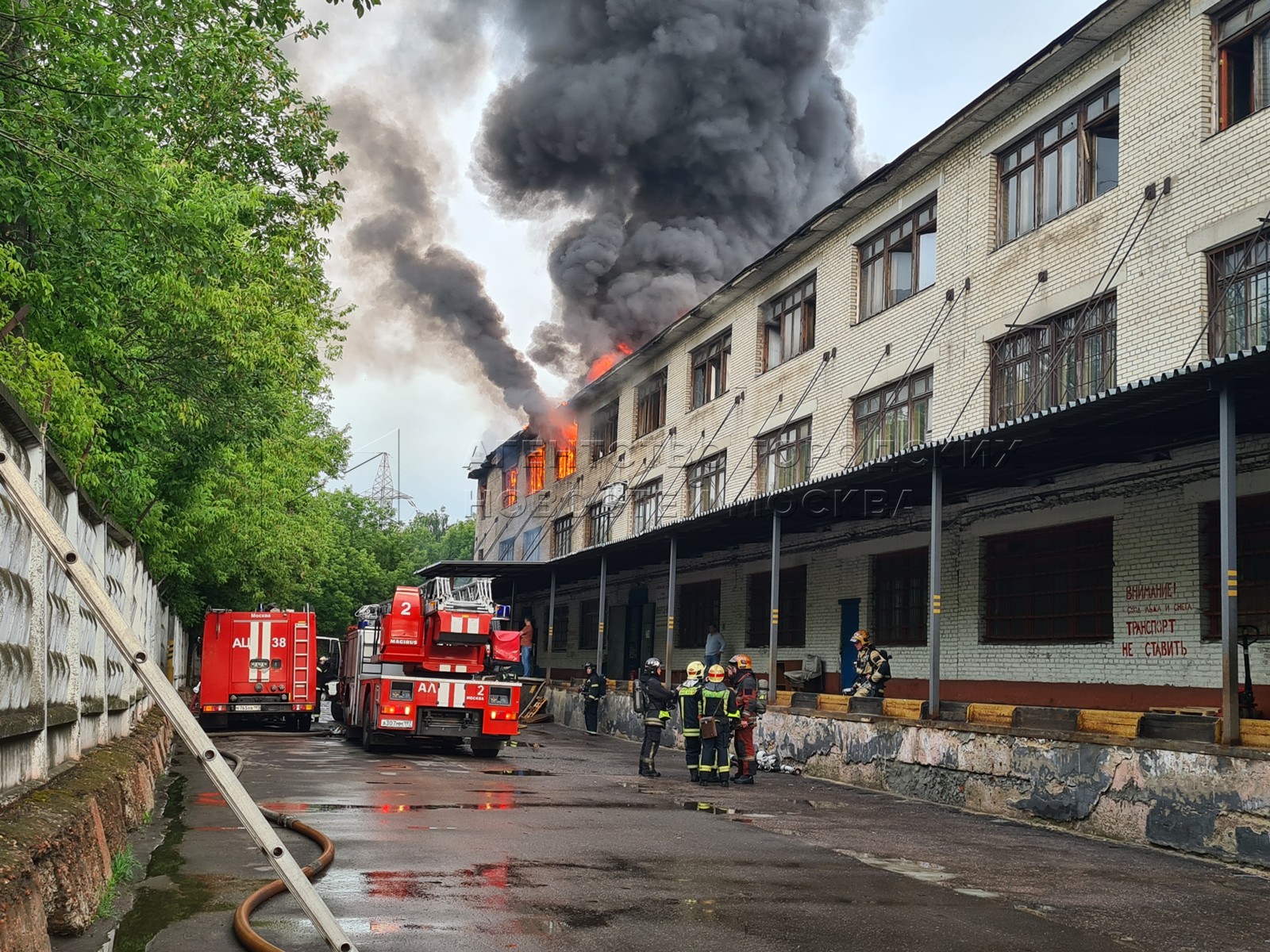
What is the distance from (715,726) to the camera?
1733 cm

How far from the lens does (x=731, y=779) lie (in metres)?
18.3

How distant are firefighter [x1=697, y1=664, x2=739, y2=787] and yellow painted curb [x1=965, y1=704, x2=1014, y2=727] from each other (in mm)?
3106

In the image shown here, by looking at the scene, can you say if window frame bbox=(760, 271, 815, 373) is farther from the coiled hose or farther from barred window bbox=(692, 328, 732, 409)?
the coiled hose

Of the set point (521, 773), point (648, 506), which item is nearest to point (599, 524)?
point (648, 506)

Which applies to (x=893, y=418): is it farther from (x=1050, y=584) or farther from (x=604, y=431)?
(x=604, y=431)

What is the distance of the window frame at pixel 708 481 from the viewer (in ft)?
106

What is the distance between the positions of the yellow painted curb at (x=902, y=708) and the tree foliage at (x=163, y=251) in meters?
9.20

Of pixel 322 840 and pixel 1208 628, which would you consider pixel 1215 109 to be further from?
pixel 322 840

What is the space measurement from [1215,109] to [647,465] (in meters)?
21.9

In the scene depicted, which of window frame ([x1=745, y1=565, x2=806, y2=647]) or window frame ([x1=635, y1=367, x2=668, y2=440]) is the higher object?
window frame ([x1=635, y1=367, x2=668, y2=440])

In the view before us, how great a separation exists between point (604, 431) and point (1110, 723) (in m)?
30.9

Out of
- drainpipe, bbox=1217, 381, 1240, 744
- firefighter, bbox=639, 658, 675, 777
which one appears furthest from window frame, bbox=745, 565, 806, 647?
drainpipe, bbox=1217, 381, 1240, 744

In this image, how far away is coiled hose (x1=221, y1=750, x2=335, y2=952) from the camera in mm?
6445

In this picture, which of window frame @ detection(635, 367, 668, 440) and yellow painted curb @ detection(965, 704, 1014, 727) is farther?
window frame @ detection(635, 367, 668, 440)
